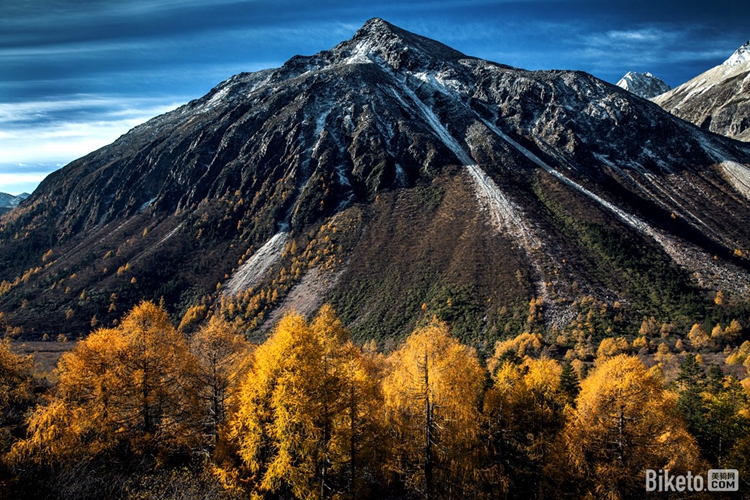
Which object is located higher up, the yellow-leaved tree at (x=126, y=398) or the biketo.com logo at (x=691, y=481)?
the yellow-leaved tree at (x=126, y=398)

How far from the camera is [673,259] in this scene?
107 m

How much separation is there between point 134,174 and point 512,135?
7482 inches

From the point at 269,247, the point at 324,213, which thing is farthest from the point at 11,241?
the point at 324,213

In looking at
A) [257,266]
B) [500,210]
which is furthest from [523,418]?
[257,266]

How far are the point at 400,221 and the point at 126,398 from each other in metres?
118

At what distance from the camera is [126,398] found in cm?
2047

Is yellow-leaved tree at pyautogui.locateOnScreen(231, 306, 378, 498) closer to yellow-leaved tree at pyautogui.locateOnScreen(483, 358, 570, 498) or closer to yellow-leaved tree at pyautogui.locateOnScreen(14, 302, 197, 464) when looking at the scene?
yellow-leaved tree at pyautogui.locateOnScreen(14, 302, 197, 464)

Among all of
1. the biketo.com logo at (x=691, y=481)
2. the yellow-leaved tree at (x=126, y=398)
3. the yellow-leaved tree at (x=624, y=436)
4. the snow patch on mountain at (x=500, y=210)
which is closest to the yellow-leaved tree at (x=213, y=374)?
the yellow-leaved tree at (x=126, y=398)

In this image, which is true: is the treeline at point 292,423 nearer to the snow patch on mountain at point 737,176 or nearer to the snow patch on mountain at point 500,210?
the snow patch on mountain at point 500,210

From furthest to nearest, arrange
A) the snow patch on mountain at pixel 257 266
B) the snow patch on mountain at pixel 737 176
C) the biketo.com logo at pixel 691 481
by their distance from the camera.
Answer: the snow patch on mountain at pixel 737 176 < the snow patch on mountain at pixel 257 266 < the biketo.com logo at pixel 691 481

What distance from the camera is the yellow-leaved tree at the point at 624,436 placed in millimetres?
20656

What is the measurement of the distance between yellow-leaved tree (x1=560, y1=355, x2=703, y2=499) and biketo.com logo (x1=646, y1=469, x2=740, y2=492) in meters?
0.40

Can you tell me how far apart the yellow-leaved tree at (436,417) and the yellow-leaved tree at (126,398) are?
489 inches

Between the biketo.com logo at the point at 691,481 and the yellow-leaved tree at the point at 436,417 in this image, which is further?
the biketo.com logo at the point at 691,481
